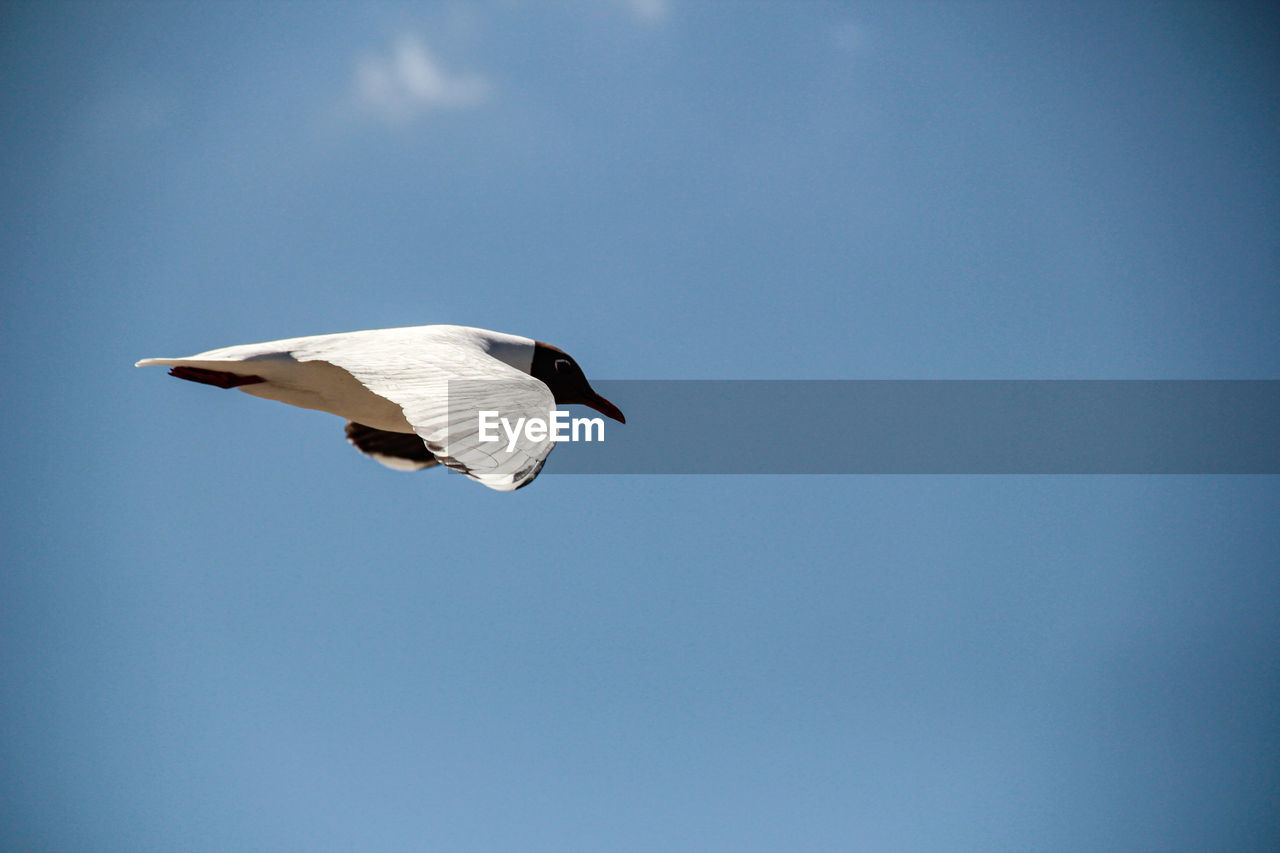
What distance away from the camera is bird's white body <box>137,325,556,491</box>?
7.95 feet

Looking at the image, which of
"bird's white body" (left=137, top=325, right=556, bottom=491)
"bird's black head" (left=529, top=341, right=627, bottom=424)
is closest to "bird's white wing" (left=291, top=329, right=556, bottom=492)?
"bird's white body" (left=137, top=325, right=556, bottom=491)

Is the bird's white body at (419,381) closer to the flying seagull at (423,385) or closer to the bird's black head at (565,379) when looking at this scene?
the flying seagull at (423,385)

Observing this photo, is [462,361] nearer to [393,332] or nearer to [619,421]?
[393,332]

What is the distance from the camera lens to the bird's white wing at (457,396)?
2.34 meters

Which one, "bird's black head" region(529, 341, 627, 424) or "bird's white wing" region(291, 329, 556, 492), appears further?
"bird's black head" region(529, 341, 627, 424)

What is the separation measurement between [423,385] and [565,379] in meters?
2.56

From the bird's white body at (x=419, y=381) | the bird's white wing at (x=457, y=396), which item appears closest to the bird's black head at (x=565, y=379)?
the bird's white body at (x=419, y=381)

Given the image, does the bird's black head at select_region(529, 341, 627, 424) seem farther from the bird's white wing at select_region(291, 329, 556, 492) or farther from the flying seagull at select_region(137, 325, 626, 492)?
the bird's white wing at select_region(291, 329, 556, 492)

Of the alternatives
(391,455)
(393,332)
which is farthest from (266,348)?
(391,455)

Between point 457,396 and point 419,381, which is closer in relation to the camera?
point 457,396

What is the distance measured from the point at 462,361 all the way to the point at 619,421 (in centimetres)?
229

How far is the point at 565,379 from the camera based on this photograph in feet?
18.3

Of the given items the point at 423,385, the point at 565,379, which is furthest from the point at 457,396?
the point at 565,379

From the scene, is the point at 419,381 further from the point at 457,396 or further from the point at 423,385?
the point at 457,396
